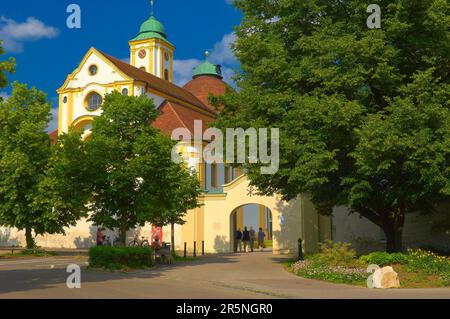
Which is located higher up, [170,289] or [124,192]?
[124,192]

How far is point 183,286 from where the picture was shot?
48.7 ft

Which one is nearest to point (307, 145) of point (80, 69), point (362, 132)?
point (362, 132)

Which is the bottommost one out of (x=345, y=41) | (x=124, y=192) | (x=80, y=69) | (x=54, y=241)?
(x=54, y=241)

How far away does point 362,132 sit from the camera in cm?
1606

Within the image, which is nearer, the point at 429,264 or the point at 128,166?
the point at 429,264

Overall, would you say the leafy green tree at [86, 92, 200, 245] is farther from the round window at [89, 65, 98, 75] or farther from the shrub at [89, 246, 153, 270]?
the round window at [89, 65, 98, 75]

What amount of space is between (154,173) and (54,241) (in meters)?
23.1

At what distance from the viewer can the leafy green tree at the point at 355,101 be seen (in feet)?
52.7

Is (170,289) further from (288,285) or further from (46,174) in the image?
(46,174)

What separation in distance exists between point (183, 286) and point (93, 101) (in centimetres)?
3506

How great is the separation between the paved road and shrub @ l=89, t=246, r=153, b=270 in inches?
23.1

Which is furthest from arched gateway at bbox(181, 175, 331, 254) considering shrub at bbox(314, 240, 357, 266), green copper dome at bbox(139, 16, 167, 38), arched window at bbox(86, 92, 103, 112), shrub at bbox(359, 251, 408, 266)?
green copper dome at bbox(139, 16, 167, 38)

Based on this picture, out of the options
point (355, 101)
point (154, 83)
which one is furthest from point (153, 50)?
point (355, 101)

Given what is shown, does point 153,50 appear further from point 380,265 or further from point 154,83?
point 380,265
